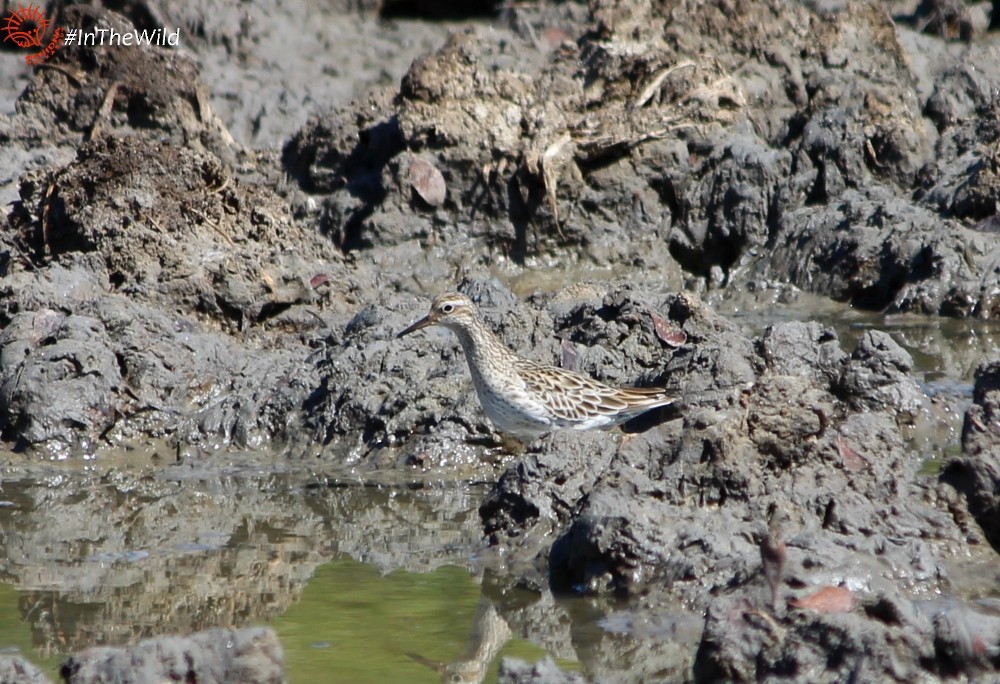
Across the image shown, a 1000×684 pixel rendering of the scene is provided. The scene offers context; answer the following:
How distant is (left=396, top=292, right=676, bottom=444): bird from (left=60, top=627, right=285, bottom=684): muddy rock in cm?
397

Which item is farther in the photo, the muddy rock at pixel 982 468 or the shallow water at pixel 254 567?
the muddy rock at pixel 982 468

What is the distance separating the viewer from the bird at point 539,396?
8.34m

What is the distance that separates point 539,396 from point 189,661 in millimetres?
4210

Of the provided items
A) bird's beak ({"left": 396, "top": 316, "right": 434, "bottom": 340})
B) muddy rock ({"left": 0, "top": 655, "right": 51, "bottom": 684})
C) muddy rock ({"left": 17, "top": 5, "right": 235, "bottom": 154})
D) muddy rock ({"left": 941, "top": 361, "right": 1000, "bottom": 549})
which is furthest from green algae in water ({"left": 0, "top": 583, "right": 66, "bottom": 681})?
muddy rock ({"left": 17, "top": 5, "right": 235, "bottom": 154})

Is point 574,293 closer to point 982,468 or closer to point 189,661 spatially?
point 982,468

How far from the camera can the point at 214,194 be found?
11016 millimetres

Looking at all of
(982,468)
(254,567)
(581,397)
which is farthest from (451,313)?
(982,468)

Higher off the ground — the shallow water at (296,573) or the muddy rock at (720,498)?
the muddy rock at (720,498)

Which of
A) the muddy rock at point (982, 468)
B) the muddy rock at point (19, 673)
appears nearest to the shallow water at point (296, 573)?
the muddy rock at point (982, 468)

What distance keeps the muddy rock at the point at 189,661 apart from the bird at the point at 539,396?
3.97 m

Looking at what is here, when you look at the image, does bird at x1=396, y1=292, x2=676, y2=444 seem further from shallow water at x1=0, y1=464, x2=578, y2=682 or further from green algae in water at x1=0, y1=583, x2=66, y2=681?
green algae in water at x1=0, y1=583, x2=66, y2=681

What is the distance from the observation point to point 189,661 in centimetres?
437

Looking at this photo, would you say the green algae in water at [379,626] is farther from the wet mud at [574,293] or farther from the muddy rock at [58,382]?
the muddy rock at [58,382]

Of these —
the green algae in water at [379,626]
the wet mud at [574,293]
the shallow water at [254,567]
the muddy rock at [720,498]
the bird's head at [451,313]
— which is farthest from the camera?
the bird's head at [451,313]
